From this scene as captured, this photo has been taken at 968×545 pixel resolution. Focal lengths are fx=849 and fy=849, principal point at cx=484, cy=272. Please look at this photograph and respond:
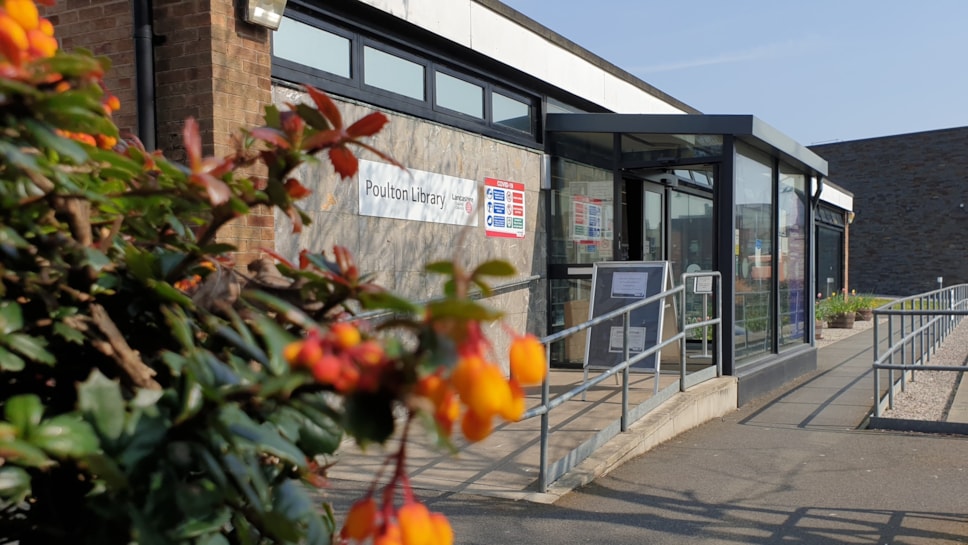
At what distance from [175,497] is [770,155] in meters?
9.54

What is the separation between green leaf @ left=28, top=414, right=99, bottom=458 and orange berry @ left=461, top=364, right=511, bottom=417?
44 cm

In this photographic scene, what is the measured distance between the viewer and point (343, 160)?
1.15 m

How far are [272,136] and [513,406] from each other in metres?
0.56

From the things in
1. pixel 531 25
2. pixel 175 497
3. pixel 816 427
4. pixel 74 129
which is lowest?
pixel 816 427

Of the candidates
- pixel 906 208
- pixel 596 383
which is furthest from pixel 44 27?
pixel 906 208

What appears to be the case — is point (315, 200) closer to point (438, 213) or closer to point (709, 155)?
point (438, 213)

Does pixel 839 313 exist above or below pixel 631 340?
below

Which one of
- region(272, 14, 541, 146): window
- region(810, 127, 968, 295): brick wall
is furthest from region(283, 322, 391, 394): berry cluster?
region(810, 127, 968, 295): brick wall

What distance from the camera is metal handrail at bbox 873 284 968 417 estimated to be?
7062mm

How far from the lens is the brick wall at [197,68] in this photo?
4.96m

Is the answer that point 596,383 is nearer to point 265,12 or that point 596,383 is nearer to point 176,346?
point 265,12

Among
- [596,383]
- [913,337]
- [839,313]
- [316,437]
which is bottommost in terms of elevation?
[839,313]

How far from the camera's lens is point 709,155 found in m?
8.39

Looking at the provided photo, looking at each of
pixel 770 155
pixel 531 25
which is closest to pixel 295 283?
pixel 531 25
